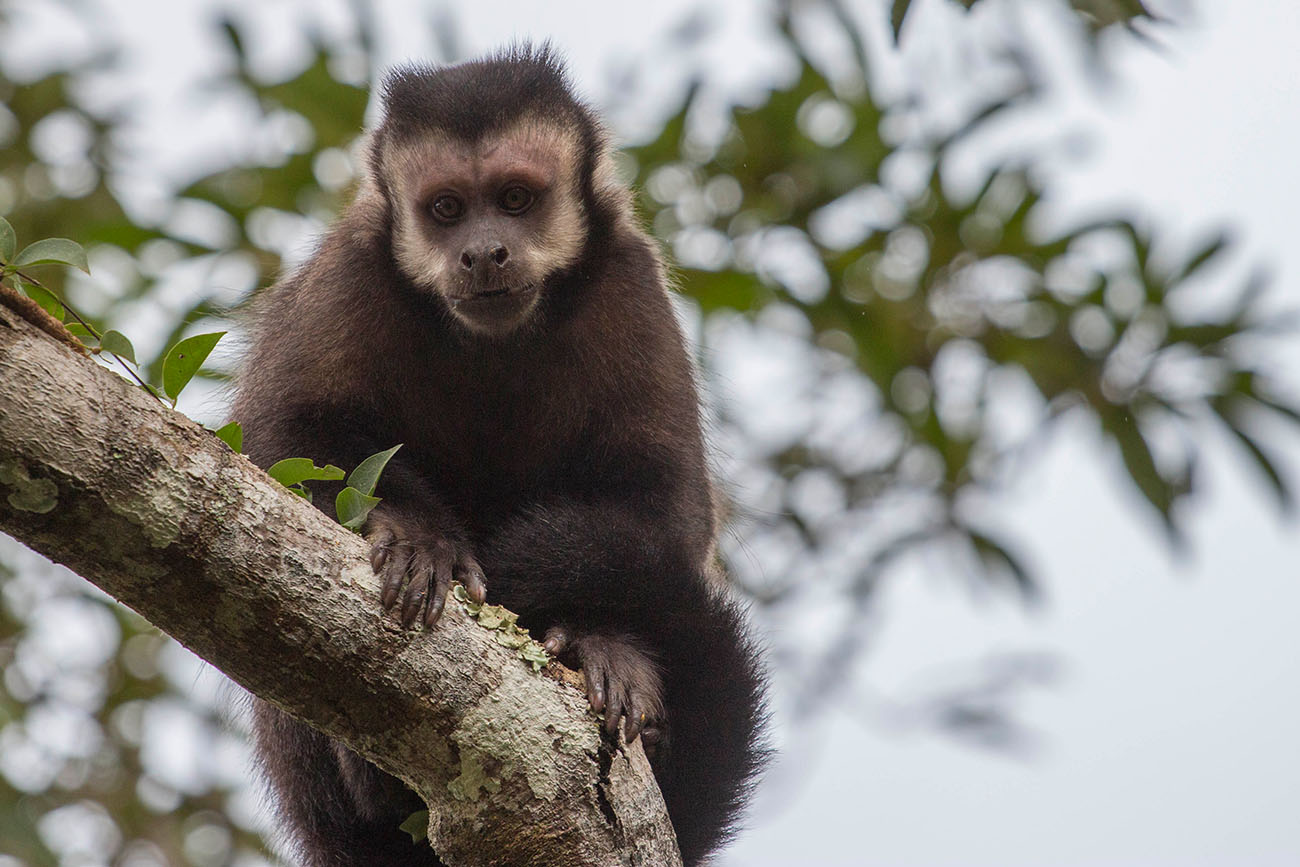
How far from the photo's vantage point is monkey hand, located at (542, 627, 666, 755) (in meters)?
2.88

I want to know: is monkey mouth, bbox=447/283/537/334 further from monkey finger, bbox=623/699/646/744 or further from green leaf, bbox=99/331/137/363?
green leaf, bbox=99/331/137/363

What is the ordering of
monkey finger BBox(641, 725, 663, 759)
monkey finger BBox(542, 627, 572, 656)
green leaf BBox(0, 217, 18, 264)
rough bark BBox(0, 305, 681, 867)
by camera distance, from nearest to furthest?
rough bark BBox(0, 305, 681, 867)
green leaf BBox(0, 217, 18, 264)
monkey finger BBox(542, 627, 572, 656)
monkey finger BBox(641, 725, 663, 759)

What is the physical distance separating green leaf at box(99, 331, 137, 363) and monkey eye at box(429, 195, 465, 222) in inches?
73.7

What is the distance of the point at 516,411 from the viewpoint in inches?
163

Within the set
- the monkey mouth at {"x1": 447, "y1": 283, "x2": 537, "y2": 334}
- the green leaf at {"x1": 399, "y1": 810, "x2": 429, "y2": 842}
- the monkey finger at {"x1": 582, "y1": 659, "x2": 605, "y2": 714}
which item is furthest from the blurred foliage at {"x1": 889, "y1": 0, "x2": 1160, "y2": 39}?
the green leaf at {"x1": 399, "y1": 810, "x2": 429, "y2": 842}

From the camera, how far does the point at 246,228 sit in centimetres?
568

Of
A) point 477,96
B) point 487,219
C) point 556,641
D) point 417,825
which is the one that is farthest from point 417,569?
point 477,96

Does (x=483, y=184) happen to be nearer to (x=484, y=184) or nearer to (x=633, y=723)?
(x=484, y=184)

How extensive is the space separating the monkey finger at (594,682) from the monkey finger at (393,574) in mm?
517

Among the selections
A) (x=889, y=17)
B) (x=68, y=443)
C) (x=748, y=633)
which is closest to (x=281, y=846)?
(x=748, y=633)

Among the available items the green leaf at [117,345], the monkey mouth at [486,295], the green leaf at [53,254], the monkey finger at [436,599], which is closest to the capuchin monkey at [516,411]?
the monkey mouth at [486,295]

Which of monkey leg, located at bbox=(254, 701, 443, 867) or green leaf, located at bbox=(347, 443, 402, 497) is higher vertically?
green leaf, located at bbox=(347, 443, 402, 497)

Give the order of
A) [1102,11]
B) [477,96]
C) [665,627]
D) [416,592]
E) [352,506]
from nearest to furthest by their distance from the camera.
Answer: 1. [416,592]
2. [352,506]
3. [665,627]
4. [1102,11]
5. [477,96]

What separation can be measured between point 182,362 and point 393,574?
0.59 m
